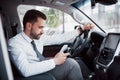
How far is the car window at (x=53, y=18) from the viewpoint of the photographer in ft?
12.4

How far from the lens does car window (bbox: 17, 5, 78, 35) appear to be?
3.78 m

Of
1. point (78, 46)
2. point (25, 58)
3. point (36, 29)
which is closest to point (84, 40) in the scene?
point (78, 46)

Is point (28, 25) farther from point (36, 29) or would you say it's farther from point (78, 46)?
point (78, 46)

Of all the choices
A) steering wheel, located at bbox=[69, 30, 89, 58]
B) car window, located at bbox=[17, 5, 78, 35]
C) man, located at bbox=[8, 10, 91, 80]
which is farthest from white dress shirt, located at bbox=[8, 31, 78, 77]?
car window, located at bbox=[17, 5, 78, 35]

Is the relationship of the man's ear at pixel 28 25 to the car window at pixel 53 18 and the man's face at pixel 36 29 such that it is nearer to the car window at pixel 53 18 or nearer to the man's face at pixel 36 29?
the man's face at pixel 36 29

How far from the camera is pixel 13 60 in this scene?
2.07 meters

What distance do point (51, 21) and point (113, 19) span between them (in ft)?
6.99

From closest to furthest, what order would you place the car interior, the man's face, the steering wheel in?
the man's face
the car interior
the steering wheel

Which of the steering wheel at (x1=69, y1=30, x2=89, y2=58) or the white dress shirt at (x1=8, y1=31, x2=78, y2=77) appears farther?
the steering wheel at (x1=69, y1=30, x2=89, y2=58)

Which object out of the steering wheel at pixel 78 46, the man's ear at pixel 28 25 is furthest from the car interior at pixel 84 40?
the man's ear at pixel 28 25

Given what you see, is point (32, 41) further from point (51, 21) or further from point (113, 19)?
point (113, 19)

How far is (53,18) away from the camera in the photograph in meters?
4.60

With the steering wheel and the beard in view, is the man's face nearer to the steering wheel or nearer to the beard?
the beard

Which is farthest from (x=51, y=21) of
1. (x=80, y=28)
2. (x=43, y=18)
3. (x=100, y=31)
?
(x=43, y=18)
